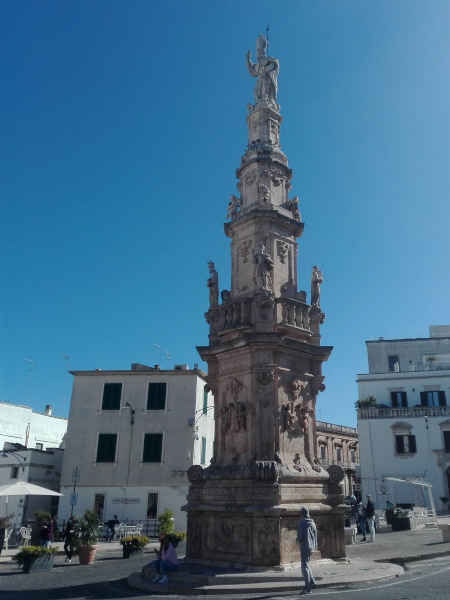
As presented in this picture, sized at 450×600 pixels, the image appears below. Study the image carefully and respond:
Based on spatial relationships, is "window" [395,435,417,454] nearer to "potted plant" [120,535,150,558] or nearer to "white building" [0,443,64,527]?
"white building" [0,443,64,527]

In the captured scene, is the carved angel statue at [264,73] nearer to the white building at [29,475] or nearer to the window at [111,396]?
the window at [111,396]

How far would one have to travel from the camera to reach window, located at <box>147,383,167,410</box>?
31.1 m

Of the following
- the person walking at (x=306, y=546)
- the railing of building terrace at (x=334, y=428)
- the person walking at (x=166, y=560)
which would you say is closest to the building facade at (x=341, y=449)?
the railing of building terrace at (x=334, y=428)

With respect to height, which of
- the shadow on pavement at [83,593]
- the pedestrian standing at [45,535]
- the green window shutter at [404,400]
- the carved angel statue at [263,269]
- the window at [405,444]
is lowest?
the shadow on pavement at [83,593]

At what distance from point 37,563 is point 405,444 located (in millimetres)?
30788

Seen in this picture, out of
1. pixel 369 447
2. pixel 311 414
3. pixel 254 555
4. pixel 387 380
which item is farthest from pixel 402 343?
pixel 254 555

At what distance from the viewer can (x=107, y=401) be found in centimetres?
3159

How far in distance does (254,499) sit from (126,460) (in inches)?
783

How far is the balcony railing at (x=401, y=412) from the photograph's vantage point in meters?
38.8

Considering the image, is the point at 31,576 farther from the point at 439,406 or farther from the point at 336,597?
the point at 439,406

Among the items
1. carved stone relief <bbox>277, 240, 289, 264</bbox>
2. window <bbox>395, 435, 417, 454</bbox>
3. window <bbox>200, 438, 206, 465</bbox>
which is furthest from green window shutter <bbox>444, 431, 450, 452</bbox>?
carved stone relief <bbox>277, 240, 289, 264</bbox>

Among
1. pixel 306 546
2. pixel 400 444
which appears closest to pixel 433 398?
pixel 400 444

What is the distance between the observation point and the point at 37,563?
1471 centimetres

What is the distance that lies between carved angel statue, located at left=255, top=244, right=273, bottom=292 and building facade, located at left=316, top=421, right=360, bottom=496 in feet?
144
